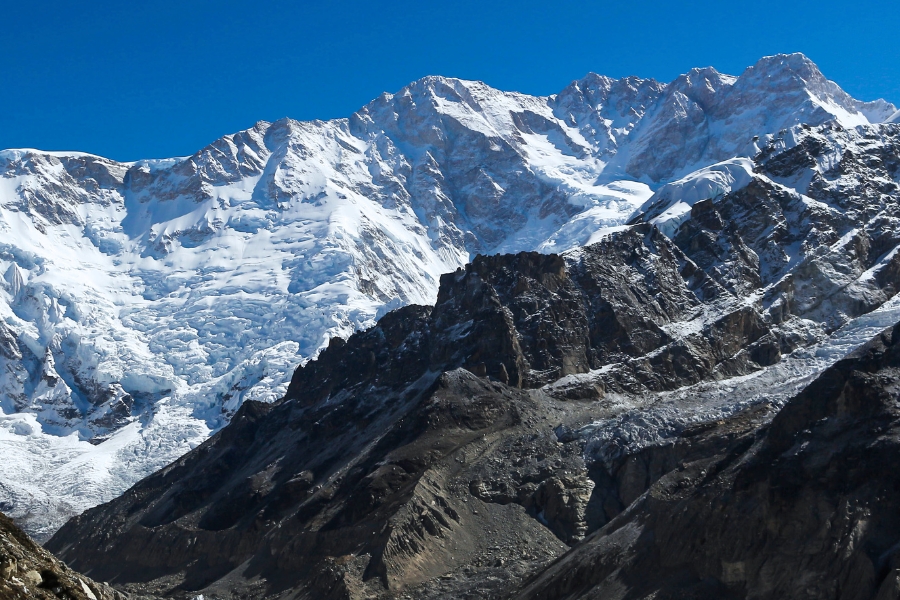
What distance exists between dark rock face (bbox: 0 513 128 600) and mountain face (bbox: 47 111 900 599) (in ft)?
158

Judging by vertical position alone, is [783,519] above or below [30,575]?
above

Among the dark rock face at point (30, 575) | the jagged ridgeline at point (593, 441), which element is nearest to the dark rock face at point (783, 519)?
the jagged ridgeline at point (593, 441)

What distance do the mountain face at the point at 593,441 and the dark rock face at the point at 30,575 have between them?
48183mm

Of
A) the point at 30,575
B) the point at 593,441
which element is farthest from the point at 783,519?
the point at 30,575

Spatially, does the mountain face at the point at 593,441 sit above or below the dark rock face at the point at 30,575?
above

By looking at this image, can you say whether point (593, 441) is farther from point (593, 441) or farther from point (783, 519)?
point (783, 519)

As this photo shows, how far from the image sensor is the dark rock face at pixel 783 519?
242ft

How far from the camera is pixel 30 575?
3089 centimetres

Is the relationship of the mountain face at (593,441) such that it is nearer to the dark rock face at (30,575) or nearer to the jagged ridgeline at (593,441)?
the jagged ridgeline at (593,441)

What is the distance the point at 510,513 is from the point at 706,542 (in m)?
35.6

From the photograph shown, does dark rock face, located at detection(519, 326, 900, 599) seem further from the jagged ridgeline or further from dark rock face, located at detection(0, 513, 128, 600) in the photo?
dark rock face, located at detection(0, 513, 128, 600)

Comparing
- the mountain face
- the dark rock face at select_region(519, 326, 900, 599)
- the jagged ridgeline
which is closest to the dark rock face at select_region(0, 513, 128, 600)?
the dark rock face at select_region(519, 326, 900, 599)

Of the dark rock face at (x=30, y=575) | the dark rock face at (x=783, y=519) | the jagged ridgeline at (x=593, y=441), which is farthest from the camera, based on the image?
the jagged ridgeline at (x=593, y=441)

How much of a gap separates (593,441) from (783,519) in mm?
46368
